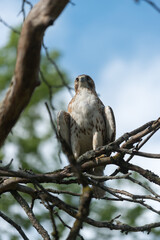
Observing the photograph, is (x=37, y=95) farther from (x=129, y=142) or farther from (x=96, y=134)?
(x=129, y=142)

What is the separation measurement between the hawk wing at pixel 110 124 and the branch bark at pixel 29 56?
9.47 feet

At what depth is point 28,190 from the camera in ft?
13.1

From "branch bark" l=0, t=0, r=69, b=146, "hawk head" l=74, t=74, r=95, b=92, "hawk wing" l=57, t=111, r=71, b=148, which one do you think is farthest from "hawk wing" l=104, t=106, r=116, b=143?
"branch bark" l=0, t=0, r=69, b=146

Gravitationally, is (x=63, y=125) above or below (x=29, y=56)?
above

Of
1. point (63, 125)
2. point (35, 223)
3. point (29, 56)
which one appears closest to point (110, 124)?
point (63, 125)

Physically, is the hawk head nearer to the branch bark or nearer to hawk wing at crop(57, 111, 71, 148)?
hawk wing at crop(57, 111, 71, 148)

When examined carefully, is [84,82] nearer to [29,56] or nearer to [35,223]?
[35,223]

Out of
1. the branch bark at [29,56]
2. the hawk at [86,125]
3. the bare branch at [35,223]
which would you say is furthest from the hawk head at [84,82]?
the branch bark at [29,56]

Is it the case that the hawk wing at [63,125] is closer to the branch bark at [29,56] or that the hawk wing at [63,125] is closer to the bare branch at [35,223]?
the bare branch at [35,223]

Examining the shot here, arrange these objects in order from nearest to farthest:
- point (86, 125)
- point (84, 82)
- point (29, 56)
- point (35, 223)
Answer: point (29, 56) < point (35, 223) < point (86, 125) < point (84, 82)

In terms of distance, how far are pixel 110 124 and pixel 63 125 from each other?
25.2 inches

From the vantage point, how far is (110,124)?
5.30 meters

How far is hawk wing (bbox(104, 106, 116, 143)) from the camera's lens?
17.3ft

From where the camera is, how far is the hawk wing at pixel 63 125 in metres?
5.31
